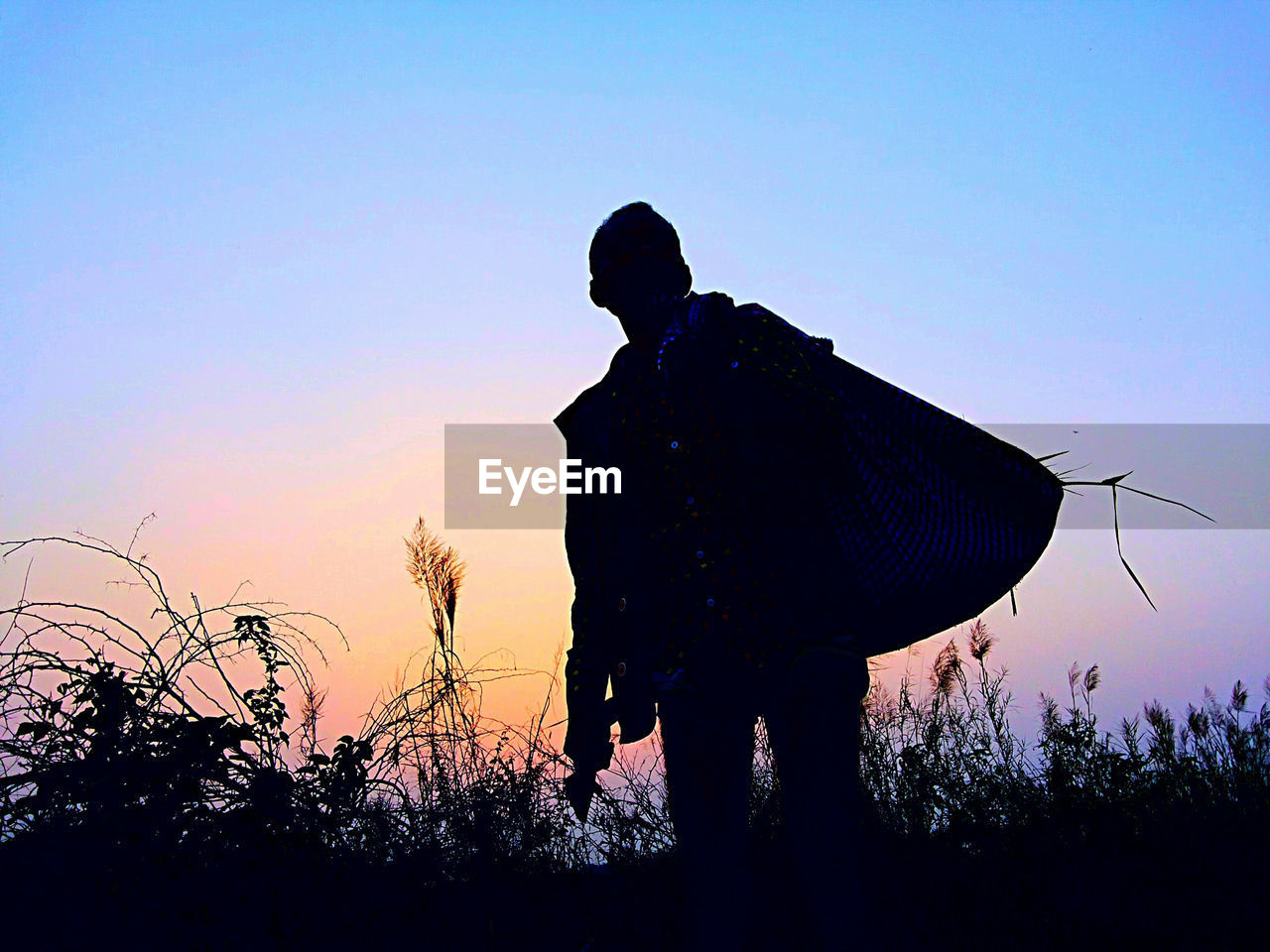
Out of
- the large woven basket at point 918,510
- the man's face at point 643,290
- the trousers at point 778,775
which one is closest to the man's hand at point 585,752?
the trousers at point 778,775

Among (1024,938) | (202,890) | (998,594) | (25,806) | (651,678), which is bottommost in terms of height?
(1024,938)

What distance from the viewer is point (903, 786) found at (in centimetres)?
411

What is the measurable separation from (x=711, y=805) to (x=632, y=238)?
4.69 feet

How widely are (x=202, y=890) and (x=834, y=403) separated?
240cm

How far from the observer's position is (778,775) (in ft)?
7.37

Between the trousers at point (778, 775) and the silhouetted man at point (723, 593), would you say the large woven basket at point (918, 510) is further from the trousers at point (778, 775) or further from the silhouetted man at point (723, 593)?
the trousers at point (778, 775)

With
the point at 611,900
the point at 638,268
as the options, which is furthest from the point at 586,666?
the point at 611,900

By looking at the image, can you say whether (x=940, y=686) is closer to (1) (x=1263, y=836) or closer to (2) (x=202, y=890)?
(1) (x=1263, y=836)

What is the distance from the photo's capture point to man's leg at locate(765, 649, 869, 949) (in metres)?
2.14

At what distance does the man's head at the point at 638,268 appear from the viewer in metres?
2.58

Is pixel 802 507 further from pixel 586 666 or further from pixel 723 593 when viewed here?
pixel 586 666

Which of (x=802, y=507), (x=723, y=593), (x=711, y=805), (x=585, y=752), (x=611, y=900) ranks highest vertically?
(x=802, y=507)

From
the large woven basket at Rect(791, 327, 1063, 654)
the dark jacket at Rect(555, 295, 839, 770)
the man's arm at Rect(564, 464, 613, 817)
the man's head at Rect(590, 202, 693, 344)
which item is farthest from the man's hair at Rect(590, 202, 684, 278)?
the man's arm at Rect(564, 464, 613, 817)

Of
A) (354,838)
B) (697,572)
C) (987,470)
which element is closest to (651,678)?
(697,572)
